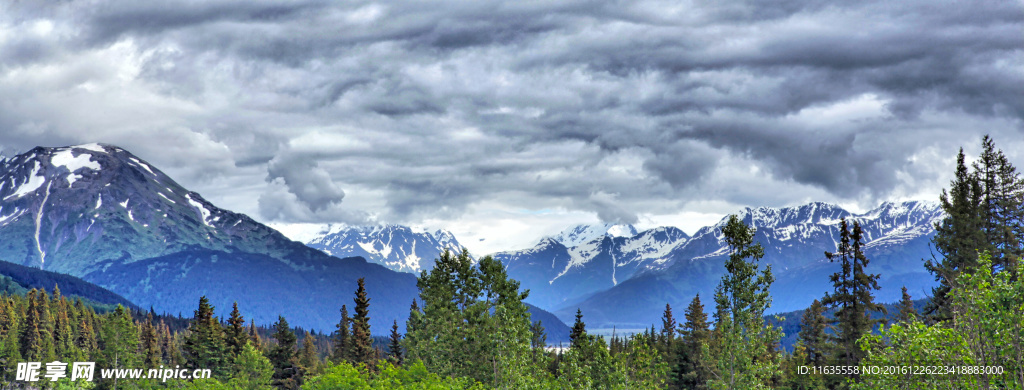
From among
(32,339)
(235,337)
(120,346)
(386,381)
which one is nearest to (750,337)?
(386,381)

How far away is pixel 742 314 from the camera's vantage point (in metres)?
51.0

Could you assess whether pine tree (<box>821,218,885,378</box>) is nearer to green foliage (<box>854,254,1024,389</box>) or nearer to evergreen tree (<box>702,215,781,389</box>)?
evergreen tree (<box>702,215,781,389</box>)

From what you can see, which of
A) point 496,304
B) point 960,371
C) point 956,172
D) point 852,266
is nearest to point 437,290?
point 496,304

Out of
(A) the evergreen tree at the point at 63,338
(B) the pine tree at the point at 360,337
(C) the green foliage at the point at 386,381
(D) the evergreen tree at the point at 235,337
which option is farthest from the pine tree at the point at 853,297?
(A) the evergreen tree at the point at 63,338

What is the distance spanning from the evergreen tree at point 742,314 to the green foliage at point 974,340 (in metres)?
15.2

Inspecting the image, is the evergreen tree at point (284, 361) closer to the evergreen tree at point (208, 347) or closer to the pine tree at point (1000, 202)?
the evergreen tree at point (208, 347)

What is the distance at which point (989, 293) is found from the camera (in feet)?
99.9

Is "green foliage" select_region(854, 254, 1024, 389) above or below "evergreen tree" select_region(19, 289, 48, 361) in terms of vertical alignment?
below

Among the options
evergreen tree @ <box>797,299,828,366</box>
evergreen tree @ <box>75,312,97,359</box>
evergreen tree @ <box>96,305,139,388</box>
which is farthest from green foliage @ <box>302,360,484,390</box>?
evergreen tree @ <box>75,312,97,359</box>

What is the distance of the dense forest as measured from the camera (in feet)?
106

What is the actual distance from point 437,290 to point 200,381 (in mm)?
26551

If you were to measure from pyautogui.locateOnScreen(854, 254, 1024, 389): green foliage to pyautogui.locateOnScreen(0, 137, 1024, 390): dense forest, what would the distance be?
0.07 m

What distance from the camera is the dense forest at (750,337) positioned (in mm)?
32250

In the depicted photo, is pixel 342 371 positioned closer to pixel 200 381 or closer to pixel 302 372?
pixel 200 381
